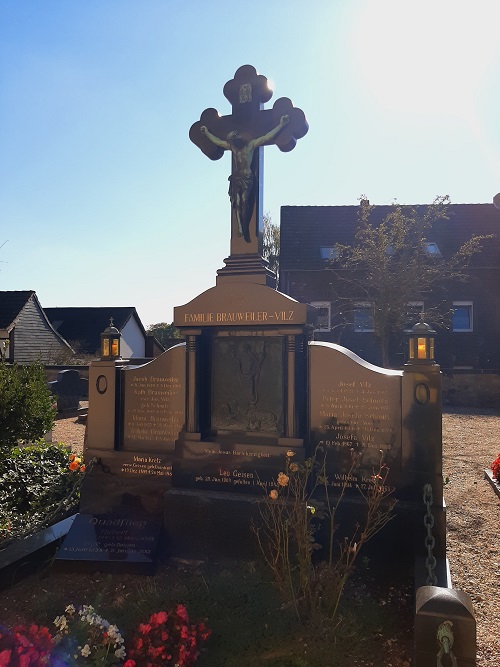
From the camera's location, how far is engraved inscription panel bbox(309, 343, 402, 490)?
5109 millimetres

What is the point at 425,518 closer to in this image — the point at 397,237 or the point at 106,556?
the point at 106,556

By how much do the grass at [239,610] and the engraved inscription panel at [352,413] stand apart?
113 centimetres

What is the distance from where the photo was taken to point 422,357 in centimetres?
510

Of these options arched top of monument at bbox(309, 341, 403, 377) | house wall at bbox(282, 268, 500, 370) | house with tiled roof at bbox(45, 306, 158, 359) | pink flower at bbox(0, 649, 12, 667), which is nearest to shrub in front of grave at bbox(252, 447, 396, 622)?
arched top of monument at bbox(309, 341, 403, 377)

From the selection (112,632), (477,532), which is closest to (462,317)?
(477,532)

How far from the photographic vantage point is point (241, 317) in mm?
5523

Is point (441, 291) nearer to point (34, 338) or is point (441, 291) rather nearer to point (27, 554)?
point (27, 554)

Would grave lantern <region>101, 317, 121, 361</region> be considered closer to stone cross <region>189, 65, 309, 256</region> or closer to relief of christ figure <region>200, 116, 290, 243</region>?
stone cross <region>189, 65, 309, 256</region>

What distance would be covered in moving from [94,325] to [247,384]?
28.3 metres

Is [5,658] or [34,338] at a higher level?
[34,338]

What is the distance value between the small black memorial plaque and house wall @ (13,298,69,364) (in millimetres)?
20873

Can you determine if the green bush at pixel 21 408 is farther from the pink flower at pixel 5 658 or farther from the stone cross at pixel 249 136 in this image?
the pink flower at pixel 5 658

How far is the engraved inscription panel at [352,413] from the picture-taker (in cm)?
511

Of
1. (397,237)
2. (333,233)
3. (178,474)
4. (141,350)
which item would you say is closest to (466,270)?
(397,237)
